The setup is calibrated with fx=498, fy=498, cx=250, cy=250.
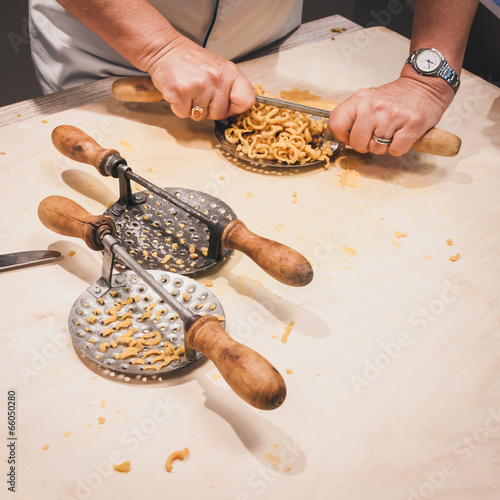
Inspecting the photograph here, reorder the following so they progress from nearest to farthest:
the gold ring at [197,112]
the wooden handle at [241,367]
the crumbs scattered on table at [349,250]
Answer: the wooden handle at [241,367] → the crumbs scattered on table at [349,250] → the gold ring at [197,112]

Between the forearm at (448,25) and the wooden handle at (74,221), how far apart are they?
1.14 m

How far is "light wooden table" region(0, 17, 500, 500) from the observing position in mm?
788

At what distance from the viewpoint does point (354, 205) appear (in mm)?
1297

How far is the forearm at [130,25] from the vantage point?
1.33 m

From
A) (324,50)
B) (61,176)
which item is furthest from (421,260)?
(324,50)

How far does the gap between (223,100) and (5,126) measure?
2.07ft

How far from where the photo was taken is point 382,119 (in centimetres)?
132

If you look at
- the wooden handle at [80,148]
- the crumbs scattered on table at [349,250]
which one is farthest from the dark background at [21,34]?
the wooden handle at [80,148]

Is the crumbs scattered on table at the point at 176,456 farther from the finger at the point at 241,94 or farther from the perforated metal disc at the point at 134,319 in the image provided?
the finger at the point at 241,94

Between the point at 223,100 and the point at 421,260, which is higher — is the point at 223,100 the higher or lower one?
the higher one

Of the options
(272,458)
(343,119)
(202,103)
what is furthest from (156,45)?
(272,458)

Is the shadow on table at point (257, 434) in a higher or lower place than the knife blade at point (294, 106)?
lower

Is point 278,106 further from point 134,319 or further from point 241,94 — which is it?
point 134,319

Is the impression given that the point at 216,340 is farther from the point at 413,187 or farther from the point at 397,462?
the point at 413,187
